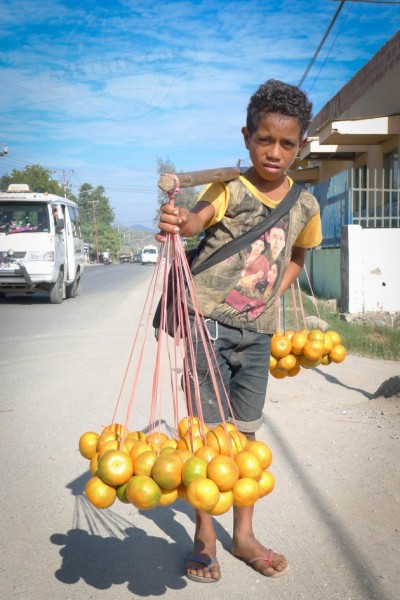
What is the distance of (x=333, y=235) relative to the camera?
12062mm

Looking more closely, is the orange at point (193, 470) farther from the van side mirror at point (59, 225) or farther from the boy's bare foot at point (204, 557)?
the van side mirror at point (59, 225)

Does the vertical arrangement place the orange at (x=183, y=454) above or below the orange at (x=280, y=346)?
below

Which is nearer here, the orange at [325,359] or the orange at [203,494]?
the orange at [203,494]

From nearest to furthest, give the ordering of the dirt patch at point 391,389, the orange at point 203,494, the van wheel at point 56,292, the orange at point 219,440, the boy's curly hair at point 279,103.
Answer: the orange at point 203,494 < the orange at point 219,440 < the boy's curly hair at point 279,103 < the dirt patch at point 391,389 < the van wheel at point 56,292

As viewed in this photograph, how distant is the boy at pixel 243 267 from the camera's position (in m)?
2.31

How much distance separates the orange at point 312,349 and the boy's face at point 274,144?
1.08m

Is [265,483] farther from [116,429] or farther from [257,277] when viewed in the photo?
[257,277]

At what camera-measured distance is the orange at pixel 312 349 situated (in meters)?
3.12

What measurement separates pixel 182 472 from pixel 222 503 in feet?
0.49

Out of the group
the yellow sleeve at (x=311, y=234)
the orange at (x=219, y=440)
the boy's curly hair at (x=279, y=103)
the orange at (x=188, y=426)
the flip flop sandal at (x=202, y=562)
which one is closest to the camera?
the orange at (x=219, y=440)

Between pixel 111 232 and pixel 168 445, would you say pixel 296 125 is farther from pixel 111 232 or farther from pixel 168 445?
pixel 111 232

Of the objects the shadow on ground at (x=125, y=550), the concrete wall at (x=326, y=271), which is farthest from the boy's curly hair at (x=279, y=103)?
the concrete wall at (x=326, y=271)

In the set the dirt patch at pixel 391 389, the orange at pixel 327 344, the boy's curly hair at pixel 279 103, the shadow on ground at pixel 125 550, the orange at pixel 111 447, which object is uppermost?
the boy's curly hair at pixel 279 103

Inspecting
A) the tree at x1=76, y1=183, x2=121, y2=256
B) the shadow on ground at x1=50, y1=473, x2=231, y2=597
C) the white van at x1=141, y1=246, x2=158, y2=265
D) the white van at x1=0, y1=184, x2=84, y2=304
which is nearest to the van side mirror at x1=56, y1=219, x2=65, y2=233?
the white van at x1=0, y1=184, x2=84, y2=304
